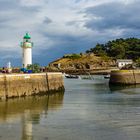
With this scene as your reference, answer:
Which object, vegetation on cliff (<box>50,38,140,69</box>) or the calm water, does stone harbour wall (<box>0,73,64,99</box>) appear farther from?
vegetation on cliff (<box>50,38,140,69</box>)

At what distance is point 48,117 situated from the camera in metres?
30.7

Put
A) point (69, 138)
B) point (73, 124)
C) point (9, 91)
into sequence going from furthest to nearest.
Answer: point (9, 91), point (73, 124), point (69, 138)

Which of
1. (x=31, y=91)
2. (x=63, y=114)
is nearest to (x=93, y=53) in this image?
(x=31, y=91)

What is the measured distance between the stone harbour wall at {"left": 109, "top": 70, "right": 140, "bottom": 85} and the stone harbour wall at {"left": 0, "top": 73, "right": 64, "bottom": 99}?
72.4 ft

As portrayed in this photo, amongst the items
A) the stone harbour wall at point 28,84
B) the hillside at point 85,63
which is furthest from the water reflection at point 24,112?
the hillside at point 85,63

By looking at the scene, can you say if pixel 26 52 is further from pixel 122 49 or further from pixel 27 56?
pixel 122 49

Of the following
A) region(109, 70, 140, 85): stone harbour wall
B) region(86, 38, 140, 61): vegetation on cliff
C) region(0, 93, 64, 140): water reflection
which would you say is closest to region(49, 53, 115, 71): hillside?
region(86, 38, 140, 61): vegetation on cliff

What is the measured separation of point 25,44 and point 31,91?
16.6m

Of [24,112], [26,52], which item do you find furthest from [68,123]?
[26,52]

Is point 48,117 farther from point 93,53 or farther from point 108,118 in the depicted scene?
point 93,53

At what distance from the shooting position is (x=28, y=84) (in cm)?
4806

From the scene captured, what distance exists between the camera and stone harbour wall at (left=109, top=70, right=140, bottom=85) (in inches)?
3078

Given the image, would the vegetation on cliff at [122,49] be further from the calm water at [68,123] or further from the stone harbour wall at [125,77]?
the calm water at [68,123]

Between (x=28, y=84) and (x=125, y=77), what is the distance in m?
33.7
